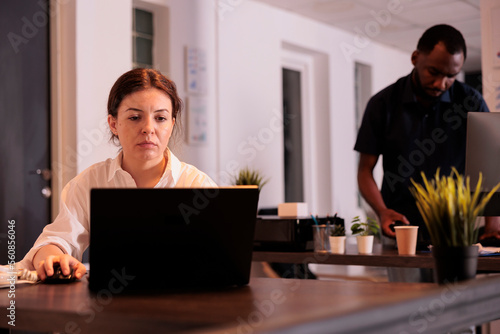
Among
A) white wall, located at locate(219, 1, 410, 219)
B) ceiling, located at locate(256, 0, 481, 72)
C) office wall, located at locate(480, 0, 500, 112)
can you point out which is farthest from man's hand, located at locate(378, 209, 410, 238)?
ceiling, located at locate(256, 0, 481, 72)

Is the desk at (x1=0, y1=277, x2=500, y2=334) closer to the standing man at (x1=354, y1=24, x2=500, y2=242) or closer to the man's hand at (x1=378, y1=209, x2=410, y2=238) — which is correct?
the man's hand at (x1=378, y1=209, x2=410, y2=238)

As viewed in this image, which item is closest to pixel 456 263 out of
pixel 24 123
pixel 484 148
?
pixel 484 148

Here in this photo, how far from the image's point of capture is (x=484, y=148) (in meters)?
2.04

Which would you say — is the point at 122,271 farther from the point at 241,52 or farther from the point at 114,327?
the point at 241,52

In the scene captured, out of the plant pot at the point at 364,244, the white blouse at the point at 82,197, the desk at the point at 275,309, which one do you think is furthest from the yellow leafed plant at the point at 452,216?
the plant pot at the point at 364,244

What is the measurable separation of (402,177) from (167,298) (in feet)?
5.49

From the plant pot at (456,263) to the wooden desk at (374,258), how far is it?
67 centimetres

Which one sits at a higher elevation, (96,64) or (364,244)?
(96,64)

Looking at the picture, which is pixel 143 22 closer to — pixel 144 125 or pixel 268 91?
pixel 268 91

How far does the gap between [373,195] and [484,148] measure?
2.62 feet

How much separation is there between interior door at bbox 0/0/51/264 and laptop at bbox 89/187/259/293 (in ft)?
9.33

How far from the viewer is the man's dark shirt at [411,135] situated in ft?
9.04

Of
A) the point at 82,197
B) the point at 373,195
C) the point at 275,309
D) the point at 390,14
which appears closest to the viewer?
the point at 275,309

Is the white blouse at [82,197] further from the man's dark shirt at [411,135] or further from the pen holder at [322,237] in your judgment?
the man's dark shirt at [411,135]
